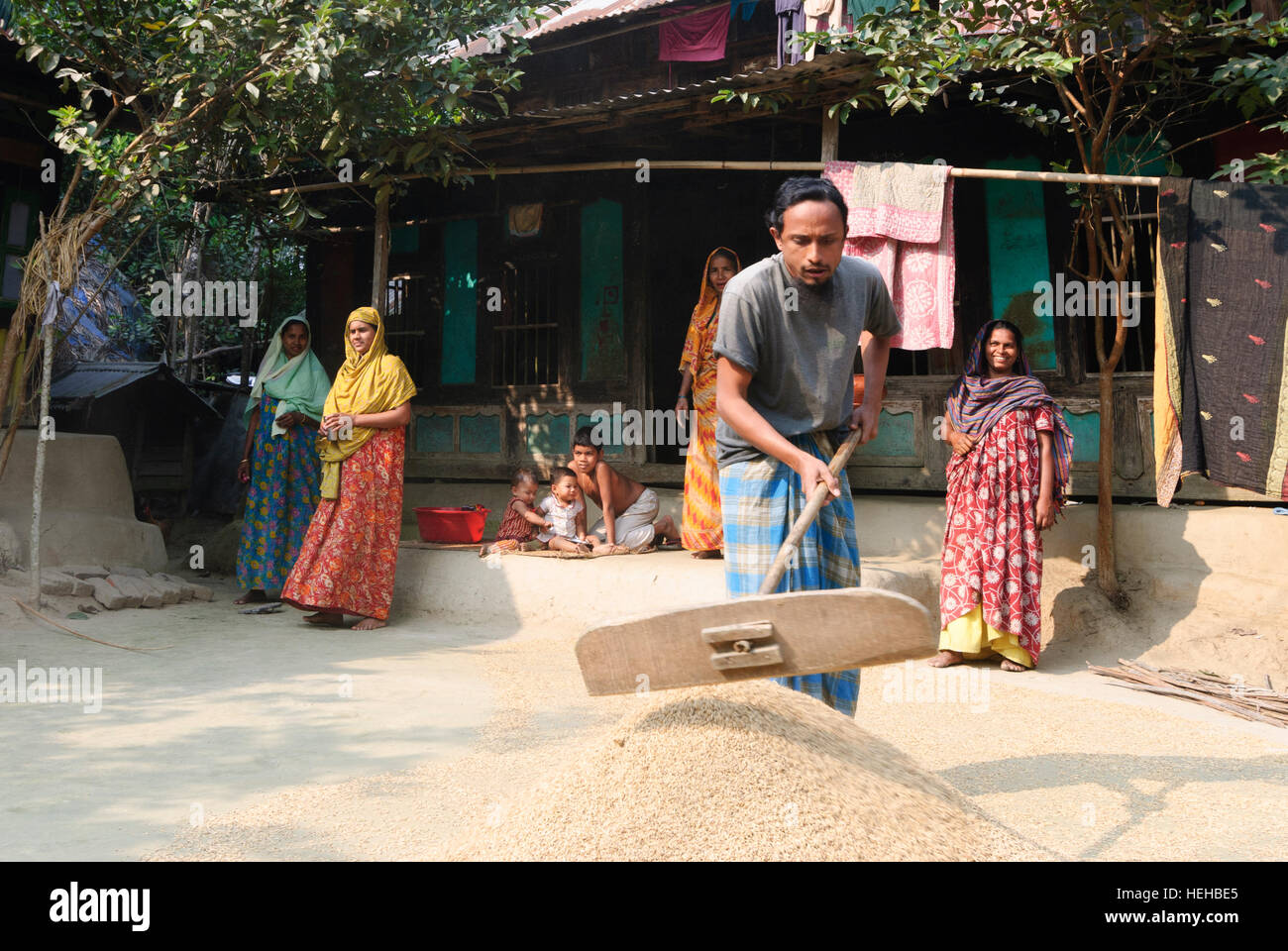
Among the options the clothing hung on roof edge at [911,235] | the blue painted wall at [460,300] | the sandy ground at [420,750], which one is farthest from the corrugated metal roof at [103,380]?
the clothing hung on roof edge at [911,235]

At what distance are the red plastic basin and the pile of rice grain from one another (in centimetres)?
499

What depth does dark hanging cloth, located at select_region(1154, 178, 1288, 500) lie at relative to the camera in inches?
191

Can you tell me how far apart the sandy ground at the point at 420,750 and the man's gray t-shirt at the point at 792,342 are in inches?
42.9

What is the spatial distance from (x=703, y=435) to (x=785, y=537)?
3.96 meters

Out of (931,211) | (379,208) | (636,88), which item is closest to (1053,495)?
(931,211)

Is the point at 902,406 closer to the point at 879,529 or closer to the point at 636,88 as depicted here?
the point at 879,529

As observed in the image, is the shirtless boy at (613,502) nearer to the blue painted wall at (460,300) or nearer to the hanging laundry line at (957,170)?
the hanging laundry line at (957,170)

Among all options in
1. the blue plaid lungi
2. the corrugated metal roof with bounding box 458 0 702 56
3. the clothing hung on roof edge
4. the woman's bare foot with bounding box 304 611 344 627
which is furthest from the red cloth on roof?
the blue plaid lungi

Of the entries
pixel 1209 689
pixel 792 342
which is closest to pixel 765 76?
pixel 792 342

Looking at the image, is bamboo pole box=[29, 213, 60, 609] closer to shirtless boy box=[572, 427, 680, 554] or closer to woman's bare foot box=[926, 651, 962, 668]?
shirtless boy box=[572, 427, 680, 554]

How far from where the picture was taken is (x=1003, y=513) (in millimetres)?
5297

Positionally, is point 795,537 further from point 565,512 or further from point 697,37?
point 697,37

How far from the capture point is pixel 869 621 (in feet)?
6.96

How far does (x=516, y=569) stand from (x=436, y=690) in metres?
1.99
